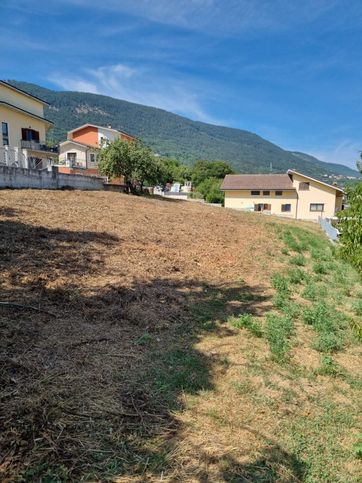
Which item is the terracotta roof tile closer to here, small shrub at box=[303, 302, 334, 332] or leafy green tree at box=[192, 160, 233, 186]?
leafy green tree at box=[192, 160, 233, 186]

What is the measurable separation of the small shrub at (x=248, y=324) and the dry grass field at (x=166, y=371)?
0.03 metres

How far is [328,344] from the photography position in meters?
4.36

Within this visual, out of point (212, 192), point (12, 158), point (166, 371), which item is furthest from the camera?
point (212, 192)

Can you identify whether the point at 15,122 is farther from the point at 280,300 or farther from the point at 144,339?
the point at 144,339

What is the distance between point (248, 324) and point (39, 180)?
527 inches

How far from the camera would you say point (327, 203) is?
125ft

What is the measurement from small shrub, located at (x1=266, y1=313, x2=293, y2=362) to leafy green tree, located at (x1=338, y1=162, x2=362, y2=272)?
1.36 metres

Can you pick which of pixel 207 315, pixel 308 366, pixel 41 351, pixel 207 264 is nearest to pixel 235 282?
pixel 207 264

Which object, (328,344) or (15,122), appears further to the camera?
(15,122)

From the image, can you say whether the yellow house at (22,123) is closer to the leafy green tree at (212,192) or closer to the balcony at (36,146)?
the balcony at (36,146)

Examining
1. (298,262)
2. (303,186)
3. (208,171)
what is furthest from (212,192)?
(298,262)

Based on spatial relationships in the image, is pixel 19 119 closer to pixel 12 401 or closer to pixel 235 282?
pixel 235 282

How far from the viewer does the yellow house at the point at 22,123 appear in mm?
26875

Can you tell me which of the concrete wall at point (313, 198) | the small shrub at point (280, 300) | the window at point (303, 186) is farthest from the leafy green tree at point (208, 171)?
the small shrub at point (280, 300)
